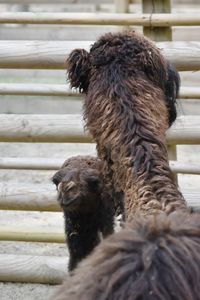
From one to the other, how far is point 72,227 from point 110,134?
2.58 ft

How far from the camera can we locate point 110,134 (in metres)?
2.95

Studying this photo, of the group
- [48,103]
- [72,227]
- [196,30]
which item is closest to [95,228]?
[72,227]

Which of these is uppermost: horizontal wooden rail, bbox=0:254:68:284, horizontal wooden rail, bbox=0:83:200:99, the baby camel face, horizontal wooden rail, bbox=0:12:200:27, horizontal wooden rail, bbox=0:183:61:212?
horizontal wooden rail, bbox=0:12:200:27

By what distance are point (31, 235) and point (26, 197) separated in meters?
0.45

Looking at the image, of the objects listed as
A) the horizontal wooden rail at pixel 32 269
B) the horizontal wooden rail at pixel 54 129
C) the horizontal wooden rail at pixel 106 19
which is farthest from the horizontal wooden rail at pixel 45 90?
the horizontal wooden rail at pixel 32 269

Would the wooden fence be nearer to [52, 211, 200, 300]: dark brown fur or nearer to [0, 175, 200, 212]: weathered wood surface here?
[0, 175, 200, 212]: weathered wood surface

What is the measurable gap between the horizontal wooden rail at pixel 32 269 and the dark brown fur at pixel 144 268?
3128 mm

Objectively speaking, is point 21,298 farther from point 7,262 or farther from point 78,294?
point 78,294

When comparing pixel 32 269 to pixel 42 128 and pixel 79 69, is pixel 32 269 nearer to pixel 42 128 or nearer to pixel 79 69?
pixel 42 128

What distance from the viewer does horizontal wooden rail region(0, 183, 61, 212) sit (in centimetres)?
464

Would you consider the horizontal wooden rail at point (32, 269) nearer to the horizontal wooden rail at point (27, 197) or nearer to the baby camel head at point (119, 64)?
the horizontal wooden rail at point (27, 197)

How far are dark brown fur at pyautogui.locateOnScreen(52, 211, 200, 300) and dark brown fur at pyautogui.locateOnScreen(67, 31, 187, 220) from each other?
1.02 m

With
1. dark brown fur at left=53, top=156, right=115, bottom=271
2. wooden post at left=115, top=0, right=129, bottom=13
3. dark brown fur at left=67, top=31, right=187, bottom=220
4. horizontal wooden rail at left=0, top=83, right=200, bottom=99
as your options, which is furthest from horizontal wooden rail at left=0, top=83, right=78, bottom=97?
A: dark brown fur at left=67, top=31, right=187, bottom=220

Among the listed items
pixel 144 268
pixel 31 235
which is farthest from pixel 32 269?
pixel 144 268
